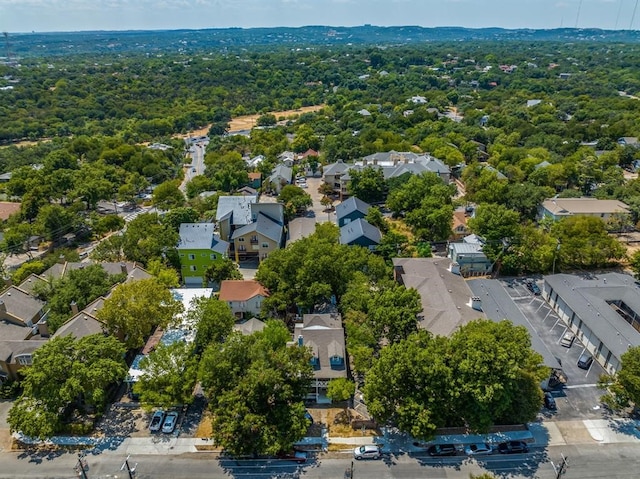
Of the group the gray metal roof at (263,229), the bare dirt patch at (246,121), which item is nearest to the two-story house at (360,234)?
the gray metal roof at (263,229)

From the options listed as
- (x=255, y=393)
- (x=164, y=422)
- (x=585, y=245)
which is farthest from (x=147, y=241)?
(x=585, y=245)

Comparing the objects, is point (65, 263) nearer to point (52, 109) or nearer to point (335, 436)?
point (335, 436)

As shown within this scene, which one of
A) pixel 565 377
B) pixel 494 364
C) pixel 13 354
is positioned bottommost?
pixel 565 377

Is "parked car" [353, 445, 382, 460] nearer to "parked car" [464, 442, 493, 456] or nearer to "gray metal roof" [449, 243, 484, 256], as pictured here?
"parked car" [464, 442, 493, 456]

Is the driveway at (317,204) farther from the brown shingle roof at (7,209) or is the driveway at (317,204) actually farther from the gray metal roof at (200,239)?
the brown shingle roof at (7,209)

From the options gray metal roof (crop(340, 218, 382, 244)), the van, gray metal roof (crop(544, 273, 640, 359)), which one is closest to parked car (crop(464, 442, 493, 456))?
the van

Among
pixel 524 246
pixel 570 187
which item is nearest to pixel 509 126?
pixel 570 187
